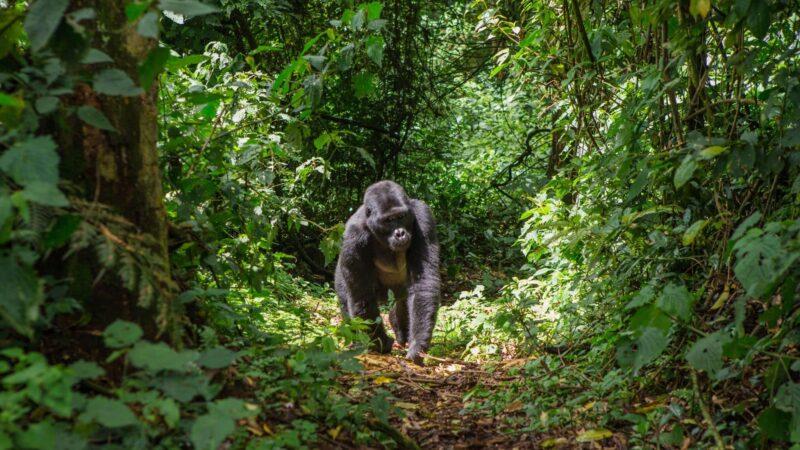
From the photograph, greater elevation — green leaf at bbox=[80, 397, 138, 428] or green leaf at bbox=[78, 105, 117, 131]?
green leaf at bbox=[78, 105, 117, 131]

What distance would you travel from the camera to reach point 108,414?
1592 millimetres

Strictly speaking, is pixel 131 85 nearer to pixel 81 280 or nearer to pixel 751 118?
pixel 81 280

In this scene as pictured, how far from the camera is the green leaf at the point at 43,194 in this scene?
154cm

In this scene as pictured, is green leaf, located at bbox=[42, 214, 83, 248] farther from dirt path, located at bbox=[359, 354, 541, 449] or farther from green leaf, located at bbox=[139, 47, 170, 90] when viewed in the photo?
dirt path, located at bbox=[359, 354, 541, 449]

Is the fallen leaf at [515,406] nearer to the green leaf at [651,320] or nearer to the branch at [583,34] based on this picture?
the green leaf at [651,320]

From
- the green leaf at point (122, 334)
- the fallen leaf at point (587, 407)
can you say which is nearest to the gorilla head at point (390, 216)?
the fallen leaf at point (587, 407)

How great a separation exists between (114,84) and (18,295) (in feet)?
1.96

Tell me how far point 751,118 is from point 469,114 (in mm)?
7761

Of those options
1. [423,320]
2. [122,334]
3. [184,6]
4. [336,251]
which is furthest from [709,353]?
[423,320]

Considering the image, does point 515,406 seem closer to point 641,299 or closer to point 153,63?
point 641,299

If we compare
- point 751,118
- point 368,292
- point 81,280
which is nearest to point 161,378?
point 81,280

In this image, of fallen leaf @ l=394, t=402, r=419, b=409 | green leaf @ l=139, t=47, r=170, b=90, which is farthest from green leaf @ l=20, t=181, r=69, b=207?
fallen leaf @ l=394, t=402, r=419, b=409

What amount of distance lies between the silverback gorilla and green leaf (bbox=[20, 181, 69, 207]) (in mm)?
4220

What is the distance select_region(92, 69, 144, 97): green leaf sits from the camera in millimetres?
1837
